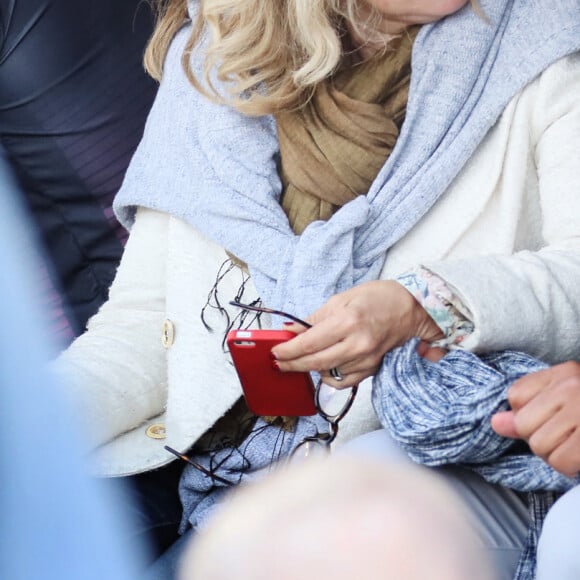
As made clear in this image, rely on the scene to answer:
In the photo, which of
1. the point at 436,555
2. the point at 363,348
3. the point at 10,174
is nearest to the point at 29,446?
the point at 363,348

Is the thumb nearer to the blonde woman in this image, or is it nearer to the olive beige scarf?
the blonde woman

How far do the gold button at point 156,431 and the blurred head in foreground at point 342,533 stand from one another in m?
0.39

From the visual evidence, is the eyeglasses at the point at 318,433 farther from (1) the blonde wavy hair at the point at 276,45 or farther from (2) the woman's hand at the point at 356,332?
(1) the blonde wavy hair at the point at 276,45

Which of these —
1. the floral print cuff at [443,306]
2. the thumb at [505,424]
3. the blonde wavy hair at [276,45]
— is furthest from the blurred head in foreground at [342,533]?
the blonde wavy hair at [276,45]

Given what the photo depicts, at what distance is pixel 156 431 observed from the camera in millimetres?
1172

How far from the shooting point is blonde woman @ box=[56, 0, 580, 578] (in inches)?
35.7

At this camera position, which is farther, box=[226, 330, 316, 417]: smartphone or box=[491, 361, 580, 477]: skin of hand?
box=[226, 330, 316, 417]: smartphone

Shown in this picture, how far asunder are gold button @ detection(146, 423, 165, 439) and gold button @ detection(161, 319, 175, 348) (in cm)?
10

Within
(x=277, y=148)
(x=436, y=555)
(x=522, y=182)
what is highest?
(x=277, y=148)

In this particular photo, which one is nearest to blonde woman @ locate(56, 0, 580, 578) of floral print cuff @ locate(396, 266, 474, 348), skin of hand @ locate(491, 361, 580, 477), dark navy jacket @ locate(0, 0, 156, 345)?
floral print cuff @ locate(396, 266, 474, 348)

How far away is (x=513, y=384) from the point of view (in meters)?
0.76

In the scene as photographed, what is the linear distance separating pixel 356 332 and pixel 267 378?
112 millimetres

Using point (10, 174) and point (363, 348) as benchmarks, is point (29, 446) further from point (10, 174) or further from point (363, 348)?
point (10, 174)

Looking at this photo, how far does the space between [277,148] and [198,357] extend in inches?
10.4
